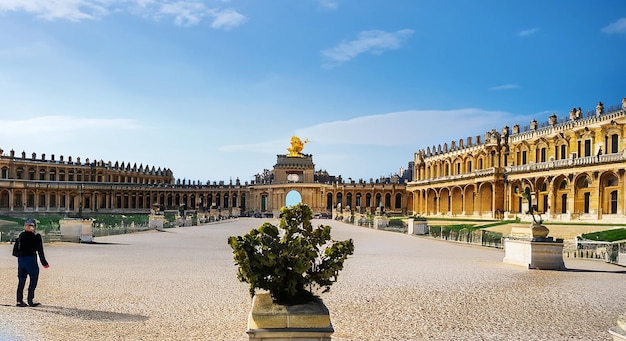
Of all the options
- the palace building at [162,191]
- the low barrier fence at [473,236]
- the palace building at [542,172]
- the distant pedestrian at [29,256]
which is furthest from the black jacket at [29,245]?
the palace building at [162,191]

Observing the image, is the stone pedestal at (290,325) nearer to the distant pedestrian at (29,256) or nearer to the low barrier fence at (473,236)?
the distant pedestrian at (29,256)

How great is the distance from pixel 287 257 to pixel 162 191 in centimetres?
11536

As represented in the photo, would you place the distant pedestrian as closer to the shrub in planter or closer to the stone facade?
the shrub in planter

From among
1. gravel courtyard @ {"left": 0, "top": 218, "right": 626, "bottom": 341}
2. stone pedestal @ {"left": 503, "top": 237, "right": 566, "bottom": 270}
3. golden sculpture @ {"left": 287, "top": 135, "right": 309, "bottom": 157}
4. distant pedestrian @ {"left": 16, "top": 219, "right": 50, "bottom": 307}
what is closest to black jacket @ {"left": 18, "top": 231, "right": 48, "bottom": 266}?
distant pedestrian @ {"left": 16, "top": 219, "right": 50, "bottom": 307}

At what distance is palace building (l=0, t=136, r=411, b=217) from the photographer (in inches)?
3999

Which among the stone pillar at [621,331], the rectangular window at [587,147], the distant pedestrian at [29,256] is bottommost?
the distant pedestrian at [29,256]

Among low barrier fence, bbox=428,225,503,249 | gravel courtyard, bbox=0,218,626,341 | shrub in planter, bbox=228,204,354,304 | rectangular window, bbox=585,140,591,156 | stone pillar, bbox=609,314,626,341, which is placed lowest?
low barrier fence, bbox=428,225,503,249

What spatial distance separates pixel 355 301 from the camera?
13281mm

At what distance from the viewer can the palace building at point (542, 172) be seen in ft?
176

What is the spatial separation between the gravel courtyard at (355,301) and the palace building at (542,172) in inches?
954

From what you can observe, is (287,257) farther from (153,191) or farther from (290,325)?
(153,191)

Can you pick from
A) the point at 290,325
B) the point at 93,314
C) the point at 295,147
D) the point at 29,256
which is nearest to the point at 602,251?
the point at 93,314

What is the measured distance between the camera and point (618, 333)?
16.5 feet

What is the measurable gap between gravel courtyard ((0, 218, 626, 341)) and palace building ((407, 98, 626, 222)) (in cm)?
2424
